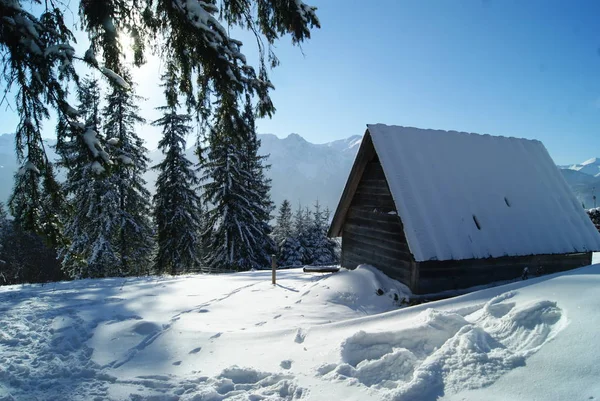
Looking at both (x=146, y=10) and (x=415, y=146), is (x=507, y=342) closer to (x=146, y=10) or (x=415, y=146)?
(x=146, y=10)

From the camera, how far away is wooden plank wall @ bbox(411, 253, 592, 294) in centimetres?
790

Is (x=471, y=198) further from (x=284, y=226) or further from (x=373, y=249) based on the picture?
(x=284, y=226)

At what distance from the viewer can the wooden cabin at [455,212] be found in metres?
7.99

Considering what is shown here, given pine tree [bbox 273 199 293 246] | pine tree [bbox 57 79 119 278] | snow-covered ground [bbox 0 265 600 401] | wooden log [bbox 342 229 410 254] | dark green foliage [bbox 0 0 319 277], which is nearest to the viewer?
snow-covered ground [bbox 0 265 600 401]

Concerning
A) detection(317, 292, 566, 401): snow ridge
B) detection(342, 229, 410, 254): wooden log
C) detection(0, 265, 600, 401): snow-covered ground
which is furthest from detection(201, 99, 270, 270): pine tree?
detection(317, 292, 566, 401): snow ridge

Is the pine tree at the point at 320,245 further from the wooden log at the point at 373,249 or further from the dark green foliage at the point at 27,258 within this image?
the dark green foliage at the point at 27,258

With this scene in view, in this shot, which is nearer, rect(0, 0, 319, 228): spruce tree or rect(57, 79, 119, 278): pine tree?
rect(0, 0, 319, 228): spruce tree

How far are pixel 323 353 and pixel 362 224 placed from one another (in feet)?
21.8

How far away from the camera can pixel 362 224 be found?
10.4 m

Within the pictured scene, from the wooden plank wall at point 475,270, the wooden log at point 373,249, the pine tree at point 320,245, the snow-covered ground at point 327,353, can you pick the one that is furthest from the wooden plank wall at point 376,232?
the pine tree at point 320,245

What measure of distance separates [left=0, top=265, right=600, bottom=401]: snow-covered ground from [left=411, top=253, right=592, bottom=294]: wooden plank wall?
2944 mm

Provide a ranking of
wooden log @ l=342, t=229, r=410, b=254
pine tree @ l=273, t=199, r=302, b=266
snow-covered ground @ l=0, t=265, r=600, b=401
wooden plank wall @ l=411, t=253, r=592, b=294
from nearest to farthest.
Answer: snow-covered ground @ l=0, t=265, r=600, b=401
wooden plank wall @ l=411, t=253, r=592, b=294
wooden log @ l=342, t=229, r=410, b=254
pine tree @ l=273, t=199, r=302, b=266

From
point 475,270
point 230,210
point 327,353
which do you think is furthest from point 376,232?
point 230,210

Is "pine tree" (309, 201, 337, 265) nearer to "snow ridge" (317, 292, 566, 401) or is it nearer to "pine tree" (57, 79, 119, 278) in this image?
"pine tree" (57, 79, 119, 278)
